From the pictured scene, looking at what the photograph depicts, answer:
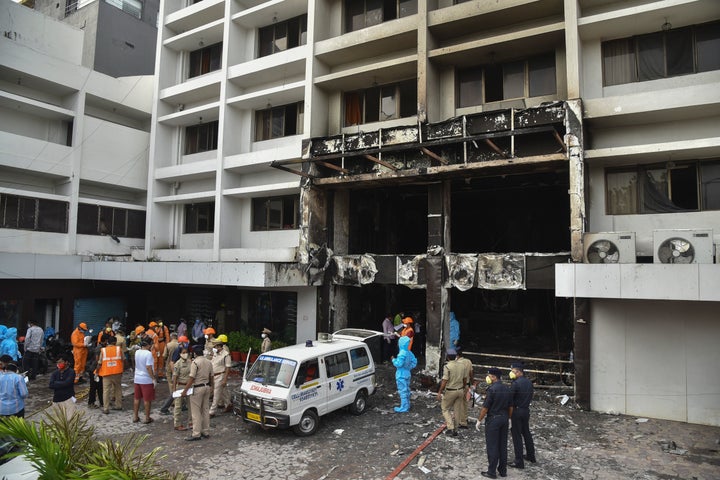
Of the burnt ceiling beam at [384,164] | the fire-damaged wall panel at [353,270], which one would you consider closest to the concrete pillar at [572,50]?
the burnt ceiling beam at [384,164]

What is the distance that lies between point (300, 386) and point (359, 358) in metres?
2.13

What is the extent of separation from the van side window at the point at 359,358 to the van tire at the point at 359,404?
694 millimetres

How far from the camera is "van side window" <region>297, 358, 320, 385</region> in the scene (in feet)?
30.4

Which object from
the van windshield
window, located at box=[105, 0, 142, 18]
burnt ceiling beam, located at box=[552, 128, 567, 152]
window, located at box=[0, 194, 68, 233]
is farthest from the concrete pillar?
window, located at box=[105, 0, 142, 18]

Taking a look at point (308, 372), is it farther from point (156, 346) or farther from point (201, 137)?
point (201, 137)

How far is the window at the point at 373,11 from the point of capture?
16375mm

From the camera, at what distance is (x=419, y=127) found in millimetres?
14406

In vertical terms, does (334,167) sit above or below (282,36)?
below

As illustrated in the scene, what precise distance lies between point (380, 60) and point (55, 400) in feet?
47.5

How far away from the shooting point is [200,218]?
2130 centimetres

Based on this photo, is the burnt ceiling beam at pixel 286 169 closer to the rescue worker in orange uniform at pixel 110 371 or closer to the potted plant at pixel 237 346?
the potted plant at pixel 237 346

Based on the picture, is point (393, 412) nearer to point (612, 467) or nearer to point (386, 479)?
point (386, 479)

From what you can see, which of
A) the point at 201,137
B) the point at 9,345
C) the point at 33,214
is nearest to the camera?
the point at 9,345

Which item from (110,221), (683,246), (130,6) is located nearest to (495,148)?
(683,246)
